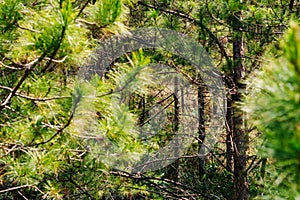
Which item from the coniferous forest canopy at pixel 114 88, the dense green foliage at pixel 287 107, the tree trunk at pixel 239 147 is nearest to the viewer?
the dense green foliage at pixel 287 107

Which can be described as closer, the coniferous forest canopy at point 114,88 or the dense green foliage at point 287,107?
the dense green foliage at point 287,107

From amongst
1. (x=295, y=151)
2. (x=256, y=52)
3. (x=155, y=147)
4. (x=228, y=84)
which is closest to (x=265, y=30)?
(x=256, y=52)

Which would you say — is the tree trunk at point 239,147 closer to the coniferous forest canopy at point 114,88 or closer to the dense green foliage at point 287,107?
the coniferous forest canopy at point 114,88

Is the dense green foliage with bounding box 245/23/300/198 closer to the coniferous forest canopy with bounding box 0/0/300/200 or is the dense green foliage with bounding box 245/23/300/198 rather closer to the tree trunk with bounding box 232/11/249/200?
the coniferous forest canopy with bounding box 0/0/300/200

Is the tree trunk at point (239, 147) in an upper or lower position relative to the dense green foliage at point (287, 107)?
lower

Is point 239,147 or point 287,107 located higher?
point 287,107

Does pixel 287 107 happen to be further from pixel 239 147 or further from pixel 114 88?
pixel 239 147

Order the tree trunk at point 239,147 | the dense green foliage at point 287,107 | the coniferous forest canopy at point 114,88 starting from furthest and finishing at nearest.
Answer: the tree trunk at point 239,147 → the coniferous forest canopy at point 114,88 → the dense green foliage at point 287,107

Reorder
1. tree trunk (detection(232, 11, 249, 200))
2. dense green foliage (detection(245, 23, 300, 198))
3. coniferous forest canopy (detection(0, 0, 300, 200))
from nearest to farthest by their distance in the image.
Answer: dense green foliage (detection(245, 23, 300, 198)) → coniferous forest canopy (detection(0, 0, 300, 200)) → tree trunk (detection(232, 11, 249, 200))

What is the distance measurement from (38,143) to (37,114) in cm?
10

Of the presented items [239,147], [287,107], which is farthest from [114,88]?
[239,147]

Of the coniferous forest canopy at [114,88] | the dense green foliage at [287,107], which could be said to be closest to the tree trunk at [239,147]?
the coniferous forest canopy at [114,88]

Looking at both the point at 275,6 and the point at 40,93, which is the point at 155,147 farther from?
the point at 40,93

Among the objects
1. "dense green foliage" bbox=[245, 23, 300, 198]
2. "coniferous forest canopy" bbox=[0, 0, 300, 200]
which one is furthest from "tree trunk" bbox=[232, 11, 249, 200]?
"dense green foliage" bbox=[245, 23, 300, 198]
